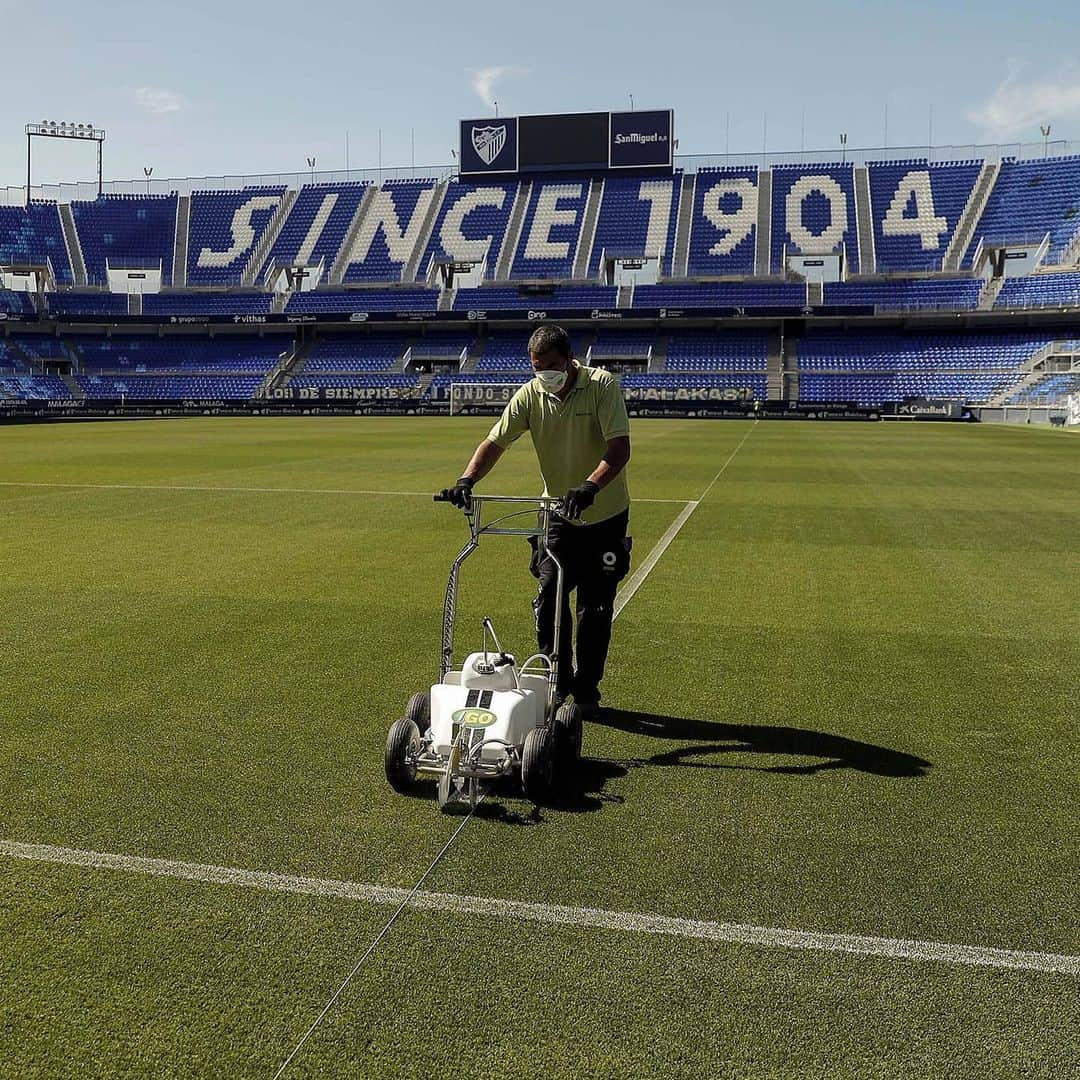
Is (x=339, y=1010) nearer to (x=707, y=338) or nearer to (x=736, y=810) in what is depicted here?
(x=736, y=810)

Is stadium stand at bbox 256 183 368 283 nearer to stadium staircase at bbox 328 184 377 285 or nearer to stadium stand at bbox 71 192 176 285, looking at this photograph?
stadium staircase at bbox 328 184 377 285

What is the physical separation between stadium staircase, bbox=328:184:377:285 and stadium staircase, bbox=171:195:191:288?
11.1m

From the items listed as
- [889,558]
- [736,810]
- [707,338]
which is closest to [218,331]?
[707,338]

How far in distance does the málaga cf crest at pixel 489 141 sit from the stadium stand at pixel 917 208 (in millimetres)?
26082

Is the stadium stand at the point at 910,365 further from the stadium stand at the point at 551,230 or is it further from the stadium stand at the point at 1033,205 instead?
the stadium stand at the point at 551,230

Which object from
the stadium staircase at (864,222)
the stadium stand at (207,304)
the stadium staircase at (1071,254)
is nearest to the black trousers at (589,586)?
the stadium staircase at (1071,254)

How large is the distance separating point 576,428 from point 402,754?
202cm

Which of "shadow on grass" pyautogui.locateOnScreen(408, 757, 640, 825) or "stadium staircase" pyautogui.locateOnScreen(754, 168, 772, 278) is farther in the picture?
"stadium staircase" pyautogui.locateOnScreen(754, 168, 772, 278)

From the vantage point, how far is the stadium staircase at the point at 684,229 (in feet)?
220

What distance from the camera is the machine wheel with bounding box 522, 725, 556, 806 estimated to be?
4.32m

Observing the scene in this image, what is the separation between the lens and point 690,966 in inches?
123

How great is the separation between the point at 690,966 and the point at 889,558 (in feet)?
28.3

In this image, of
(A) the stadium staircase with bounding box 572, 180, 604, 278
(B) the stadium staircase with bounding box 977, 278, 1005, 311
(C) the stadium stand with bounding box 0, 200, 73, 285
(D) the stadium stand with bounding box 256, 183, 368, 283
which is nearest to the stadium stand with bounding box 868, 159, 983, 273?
(B) the stadium staircase with bounding box 977, 278, 1005, 311

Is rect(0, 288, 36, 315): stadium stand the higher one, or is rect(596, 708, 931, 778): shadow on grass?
rect(0, 288, 36, 315): stadium stand
